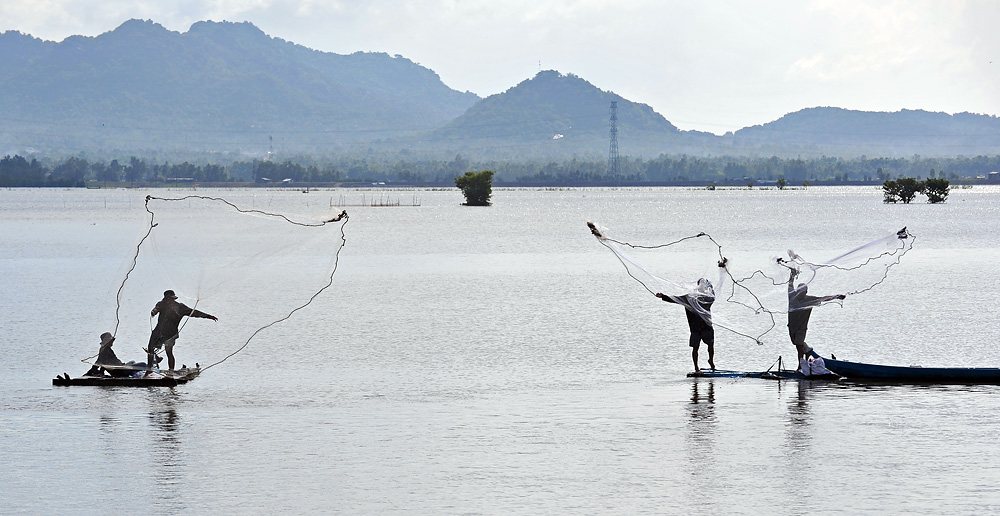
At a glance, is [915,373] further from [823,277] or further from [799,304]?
[799,304]

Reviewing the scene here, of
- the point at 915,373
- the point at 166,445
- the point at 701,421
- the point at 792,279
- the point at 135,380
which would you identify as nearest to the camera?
the point at 166,445

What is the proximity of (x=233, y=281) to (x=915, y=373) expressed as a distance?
705 inches

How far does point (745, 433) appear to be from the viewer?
23.8 meters

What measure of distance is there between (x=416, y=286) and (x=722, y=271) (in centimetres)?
3609

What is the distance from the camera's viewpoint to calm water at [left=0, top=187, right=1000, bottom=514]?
64.6ft

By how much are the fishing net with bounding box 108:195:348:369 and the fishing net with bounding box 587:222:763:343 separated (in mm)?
7228

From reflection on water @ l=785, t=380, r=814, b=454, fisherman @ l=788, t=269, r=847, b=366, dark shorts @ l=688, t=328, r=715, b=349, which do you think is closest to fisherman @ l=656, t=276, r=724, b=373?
dark shorts @ l=688, t=328, r=715, b=349

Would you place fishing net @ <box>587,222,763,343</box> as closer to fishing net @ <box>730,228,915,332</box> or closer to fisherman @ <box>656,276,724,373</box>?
fisherman @ <box>656,276,724,373</box>

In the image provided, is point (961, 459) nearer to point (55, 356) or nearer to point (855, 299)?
point (55, 356)

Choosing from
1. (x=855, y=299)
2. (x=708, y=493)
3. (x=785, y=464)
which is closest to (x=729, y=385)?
(x=785, y=464)

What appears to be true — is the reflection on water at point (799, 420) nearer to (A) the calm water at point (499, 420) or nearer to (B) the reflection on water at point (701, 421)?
(A) the calm water at point (499, 420)

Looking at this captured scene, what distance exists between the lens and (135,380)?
1182 inches

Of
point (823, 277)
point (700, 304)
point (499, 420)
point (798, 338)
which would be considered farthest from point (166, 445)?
point (823, 277)

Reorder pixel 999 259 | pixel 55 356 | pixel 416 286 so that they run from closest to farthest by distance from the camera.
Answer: pixel 55 356 < pixel 416 286 < pixel 999 259
